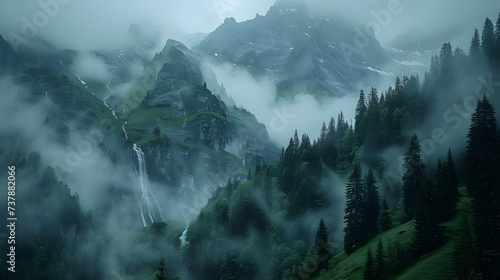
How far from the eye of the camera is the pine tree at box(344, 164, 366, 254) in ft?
297

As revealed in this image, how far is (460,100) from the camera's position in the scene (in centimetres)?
12006

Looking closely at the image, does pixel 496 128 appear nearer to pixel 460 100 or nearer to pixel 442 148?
pixel 442 148

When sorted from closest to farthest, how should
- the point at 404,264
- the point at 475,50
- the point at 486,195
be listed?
the point at 486,195, the point at 404,264, the point at 475,50

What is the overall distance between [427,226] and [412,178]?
2944 cm

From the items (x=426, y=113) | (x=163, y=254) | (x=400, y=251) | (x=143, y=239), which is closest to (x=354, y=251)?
(x=400, y=251)

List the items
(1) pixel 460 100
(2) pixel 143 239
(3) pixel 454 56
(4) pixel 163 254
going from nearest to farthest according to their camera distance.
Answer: (1) pixel 460 100, (3) pixel 454 56, (4) pixel 163 254, (2) pixel 143 239

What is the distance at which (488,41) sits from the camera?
13000 cm

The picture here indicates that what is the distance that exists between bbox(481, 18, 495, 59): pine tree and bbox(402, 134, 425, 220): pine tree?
45539 millimetres

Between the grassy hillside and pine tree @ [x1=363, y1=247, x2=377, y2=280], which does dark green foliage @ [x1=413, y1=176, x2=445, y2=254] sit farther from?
pine tree @ [x1=363, y1=247, x2=377, y2=280]

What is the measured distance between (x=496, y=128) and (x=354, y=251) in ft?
129

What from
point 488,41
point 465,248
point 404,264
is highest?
point 488,41

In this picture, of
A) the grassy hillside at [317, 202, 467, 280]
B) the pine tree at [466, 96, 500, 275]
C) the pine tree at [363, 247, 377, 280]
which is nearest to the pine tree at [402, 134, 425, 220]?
the grassy hillside at [317, 202, 467, 280]

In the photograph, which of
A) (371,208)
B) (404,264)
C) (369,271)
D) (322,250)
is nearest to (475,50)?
(371,208)

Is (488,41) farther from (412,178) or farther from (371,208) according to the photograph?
(371,208)
